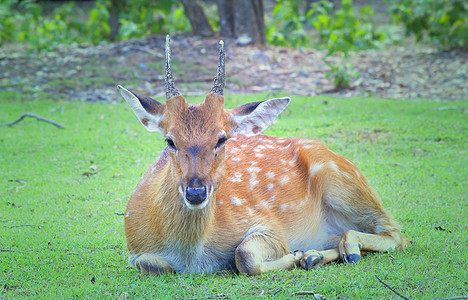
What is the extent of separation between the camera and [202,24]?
13.1 meters

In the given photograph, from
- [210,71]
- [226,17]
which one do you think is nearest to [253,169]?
[210,71]

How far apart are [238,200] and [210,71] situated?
698 cm

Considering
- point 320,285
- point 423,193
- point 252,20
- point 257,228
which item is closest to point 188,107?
point 257,228

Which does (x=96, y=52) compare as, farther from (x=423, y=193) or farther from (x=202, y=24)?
(x=423, y=193)

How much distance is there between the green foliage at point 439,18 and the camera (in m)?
12.7

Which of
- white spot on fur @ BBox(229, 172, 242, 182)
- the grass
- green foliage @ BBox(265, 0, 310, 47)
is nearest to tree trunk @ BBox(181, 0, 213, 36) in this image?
green foliage @ BBox(265, 0, 310, 47)

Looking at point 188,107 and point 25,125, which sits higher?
point 188,107

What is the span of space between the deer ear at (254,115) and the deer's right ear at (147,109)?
561 mm

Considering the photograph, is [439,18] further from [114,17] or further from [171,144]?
[171,144]

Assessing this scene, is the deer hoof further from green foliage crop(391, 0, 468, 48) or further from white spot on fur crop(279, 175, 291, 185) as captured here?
green foliage crop(391, 0, 468, 48)

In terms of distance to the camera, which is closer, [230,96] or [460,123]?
[460,123]

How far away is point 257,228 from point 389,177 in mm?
2716

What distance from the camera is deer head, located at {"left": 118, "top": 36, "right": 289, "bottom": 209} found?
387 cm

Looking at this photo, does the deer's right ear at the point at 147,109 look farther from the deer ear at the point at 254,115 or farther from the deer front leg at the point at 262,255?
the deer front leg at the point at 262,255
